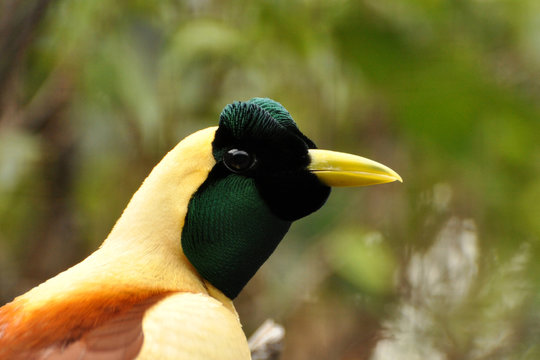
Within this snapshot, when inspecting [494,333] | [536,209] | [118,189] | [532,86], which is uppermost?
[532,86]

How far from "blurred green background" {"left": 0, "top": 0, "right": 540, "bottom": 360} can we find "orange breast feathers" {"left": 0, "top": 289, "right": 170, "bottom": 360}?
4.11 ft

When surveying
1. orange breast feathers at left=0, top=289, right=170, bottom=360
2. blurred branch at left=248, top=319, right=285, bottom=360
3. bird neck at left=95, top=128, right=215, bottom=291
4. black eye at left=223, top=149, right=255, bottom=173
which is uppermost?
black eye at left=223, top=149, right=255, bottom=173

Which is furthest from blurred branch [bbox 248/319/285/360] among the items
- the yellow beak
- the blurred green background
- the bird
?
the blurred green background

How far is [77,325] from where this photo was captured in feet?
3.78

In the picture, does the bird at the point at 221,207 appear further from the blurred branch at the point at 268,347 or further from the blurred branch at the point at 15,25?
the blurred branch at the point at 15,25

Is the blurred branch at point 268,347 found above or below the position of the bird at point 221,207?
below

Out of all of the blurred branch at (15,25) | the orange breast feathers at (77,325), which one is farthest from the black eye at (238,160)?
the blurred branch at (15,25)

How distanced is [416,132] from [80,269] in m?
1.44

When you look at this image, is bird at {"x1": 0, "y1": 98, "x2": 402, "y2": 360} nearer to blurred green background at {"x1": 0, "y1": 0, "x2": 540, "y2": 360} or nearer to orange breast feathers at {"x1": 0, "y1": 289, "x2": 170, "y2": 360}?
orange breast feathers at {"x1": 0, "y1": 289, "x2": 170, "y2": 360}

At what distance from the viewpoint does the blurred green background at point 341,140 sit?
8.27ft

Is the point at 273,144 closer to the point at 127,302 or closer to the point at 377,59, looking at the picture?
the point at 127,302

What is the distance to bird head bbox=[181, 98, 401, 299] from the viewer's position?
137 cm

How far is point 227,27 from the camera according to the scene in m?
2.72

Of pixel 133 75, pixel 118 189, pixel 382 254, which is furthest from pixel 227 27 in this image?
pixel 382 254
